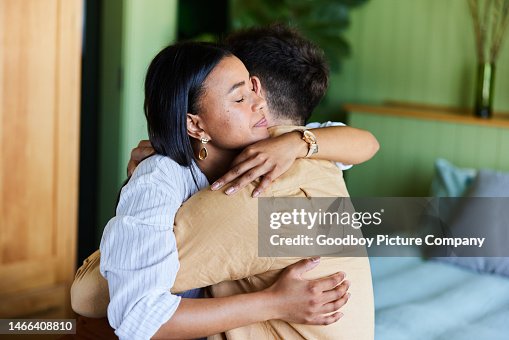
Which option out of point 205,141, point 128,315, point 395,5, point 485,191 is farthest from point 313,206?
point 395,5

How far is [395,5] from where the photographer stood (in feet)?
13.7

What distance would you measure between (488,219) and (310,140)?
5.91 feet

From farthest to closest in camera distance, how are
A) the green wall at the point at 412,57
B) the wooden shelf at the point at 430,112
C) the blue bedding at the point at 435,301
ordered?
the green wall at the point at 412,57 < the wooden shelf at the point at 430,112 < the blue bedding at the point at 435,301

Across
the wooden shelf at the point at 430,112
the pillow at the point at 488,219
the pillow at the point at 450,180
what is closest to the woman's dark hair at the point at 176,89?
the pillow at the point at 488,219

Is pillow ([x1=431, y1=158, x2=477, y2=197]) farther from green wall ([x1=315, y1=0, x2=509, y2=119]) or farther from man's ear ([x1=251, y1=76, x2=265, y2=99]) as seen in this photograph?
man's ear ([x1=251, y1=76, x2=265, y2=99])

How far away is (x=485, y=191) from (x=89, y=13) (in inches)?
97.8

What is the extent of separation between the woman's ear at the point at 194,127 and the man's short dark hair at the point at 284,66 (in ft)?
0.83

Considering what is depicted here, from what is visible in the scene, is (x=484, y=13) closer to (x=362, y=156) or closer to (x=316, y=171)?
(x=362, y=156)

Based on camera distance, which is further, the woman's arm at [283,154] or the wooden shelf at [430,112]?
the wooden shelf at [430,112]

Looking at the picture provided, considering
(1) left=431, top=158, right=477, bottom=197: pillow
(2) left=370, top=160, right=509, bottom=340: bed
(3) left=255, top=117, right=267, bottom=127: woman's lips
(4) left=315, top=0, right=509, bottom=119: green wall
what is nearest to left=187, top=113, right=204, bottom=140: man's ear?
(3) left=255, top=117, right=267, bottom=127: woman's lips

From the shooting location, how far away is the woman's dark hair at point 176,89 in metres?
1.34

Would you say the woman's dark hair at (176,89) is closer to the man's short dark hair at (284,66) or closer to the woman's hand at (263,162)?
the woman's hand at (263,162)

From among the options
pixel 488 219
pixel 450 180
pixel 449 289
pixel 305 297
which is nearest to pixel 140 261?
pixel 305 297

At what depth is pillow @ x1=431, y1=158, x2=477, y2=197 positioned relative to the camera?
3.33 metres
